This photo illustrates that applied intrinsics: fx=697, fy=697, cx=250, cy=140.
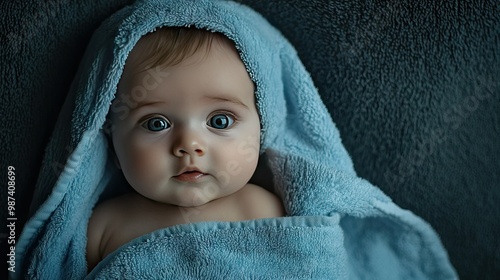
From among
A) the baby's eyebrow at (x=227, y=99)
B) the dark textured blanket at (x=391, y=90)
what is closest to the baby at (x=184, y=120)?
the baby's eyebrow at (x=227, y=99)

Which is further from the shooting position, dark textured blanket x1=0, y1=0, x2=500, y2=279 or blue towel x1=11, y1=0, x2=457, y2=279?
dark textured blanket x1=0, y1=0, x2=500, y2=279

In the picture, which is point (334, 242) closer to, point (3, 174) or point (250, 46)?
point (250, 46)

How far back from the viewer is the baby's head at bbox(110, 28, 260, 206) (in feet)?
3.67

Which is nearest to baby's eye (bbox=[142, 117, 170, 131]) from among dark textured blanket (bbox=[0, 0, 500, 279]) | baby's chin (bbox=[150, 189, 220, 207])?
baby's chin (bbox=[150, 189, 220, 207])

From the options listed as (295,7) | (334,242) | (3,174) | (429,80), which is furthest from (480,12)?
(3,174)

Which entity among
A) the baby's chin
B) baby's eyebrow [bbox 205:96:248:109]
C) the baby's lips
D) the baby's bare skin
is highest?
baby's eyebrow [bbox 205:96:248:109]

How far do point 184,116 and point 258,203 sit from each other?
0.22m

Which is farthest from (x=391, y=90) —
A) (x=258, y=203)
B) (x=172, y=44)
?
(x=172, y=44)

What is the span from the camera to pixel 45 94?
50.1 inches

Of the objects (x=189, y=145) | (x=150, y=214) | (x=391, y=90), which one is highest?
(x=391, y=90)

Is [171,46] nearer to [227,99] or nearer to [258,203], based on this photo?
[227,99]

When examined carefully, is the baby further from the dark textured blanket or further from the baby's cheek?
the dark textured blanket

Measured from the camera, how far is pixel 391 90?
1.31 m

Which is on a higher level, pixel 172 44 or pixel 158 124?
pixel 172 44
